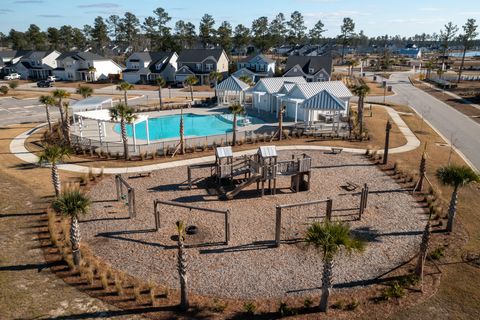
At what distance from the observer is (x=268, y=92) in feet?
166

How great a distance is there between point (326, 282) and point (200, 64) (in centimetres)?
7318

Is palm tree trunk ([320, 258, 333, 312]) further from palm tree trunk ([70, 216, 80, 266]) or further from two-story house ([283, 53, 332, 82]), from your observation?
two-story house ([283, 53, 332, 82])

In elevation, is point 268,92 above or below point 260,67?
below

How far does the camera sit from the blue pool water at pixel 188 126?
43.1 metres

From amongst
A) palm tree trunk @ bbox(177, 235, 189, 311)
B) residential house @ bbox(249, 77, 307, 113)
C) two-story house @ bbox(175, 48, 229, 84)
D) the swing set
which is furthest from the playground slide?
two-story house @ bbox(175, 48, 229, 84)

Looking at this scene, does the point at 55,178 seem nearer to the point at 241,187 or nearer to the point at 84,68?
the point at 241,187

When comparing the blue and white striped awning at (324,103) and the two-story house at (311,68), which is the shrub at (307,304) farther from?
the two-story house at (311,68)

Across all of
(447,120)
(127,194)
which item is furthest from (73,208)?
(447,120)

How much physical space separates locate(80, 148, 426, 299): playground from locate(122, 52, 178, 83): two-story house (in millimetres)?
58508

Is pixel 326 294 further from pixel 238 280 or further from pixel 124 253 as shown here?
pixel 124 253

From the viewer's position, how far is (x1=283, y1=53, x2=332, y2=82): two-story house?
238 ft

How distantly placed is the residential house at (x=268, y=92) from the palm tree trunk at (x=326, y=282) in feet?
126

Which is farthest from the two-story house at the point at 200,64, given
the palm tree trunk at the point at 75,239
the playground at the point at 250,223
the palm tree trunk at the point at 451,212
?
the palm tree trunk at the point at 451,212

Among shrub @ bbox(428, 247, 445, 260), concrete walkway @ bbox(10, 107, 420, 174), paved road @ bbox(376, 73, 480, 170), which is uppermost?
paved road @ bbox(376, 73, 480, 170)
